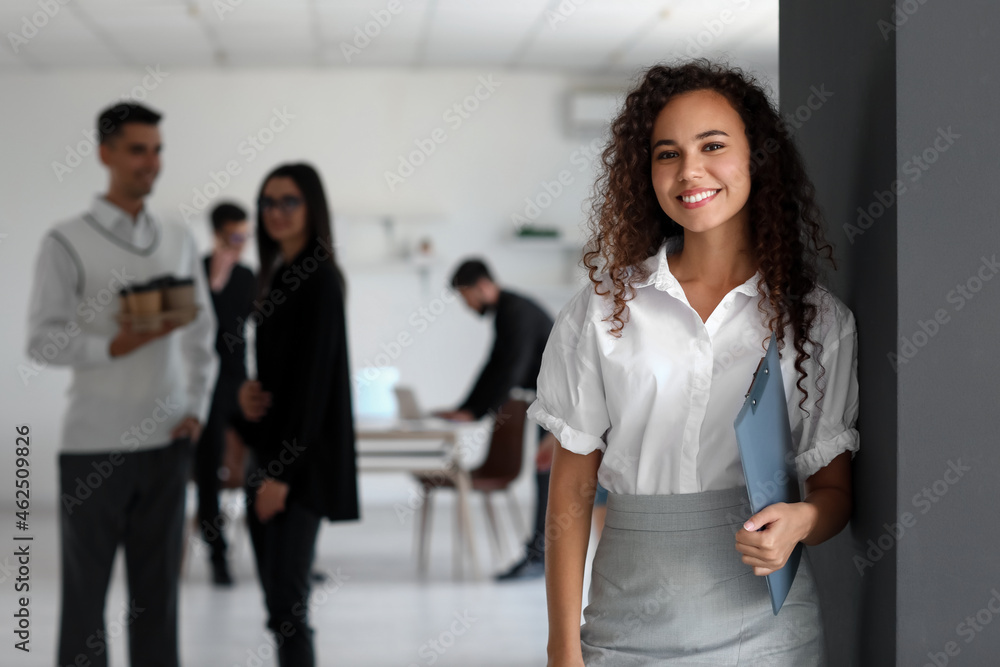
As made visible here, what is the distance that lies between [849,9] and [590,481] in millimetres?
734

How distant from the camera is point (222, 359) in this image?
4922 mm

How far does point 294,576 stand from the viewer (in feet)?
7.83

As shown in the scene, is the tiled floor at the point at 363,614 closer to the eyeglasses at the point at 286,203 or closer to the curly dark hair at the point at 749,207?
the eyeglasses at the point at 286,203

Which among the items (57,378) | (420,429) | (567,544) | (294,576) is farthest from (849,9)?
(57,378)

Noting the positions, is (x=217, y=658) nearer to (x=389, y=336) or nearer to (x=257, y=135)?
(x=389, y=336)

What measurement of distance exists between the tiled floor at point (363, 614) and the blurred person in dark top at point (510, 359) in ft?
0.87
